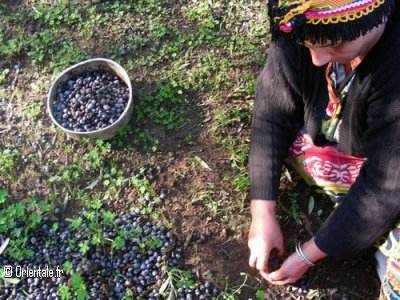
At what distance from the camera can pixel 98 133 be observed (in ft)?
10.3

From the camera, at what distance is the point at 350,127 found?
2379mm

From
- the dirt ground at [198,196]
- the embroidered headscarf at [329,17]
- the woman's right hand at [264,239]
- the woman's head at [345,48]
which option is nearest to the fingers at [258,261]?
the woman's right hand at [264,239]

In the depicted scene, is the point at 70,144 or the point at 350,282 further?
the point at 70,144

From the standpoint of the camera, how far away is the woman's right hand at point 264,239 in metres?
2.55

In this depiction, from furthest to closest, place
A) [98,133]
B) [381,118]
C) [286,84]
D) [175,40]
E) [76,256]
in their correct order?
[175,40], [98,133], [76,256], [286,84], [381,118]

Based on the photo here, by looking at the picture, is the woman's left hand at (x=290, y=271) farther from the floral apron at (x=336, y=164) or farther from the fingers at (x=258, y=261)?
the floral apron at (x=336, y=164)

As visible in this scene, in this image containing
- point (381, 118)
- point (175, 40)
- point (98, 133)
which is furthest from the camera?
point (175, 40)

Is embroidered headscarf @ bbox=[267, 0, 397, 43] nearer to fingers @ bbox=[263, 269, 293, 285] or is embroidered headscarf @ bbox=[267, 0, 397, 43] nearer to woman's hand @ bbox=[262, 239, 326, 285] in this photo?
woman's hand @ bbox=[262, 239, 326, 285]

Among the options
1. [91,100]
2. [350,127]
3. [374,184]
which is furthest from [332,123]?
[91,100]

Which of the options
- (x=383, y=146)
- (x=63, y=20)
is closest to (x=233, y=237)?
(x=383, y=146)

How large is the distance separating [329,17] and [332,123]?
2.62 ft

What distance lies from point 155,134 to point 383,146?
151 cm

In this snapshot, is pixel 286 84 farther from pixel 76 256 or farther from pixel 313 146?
pixel 76 256

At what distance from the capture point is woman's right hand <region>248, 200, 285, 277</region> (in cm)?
255
